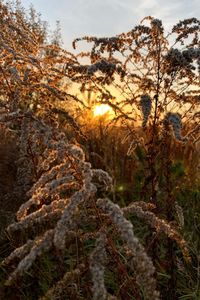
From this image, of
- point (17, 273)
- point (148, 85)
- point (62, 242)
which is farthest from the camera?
point (148, 85)

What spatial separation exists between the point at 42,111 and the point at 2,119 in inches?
28.0

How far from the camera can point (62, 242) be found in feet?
6.11

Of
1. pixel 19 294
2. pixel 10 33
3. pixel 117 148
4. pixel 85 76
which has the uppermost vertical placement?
pixel 10 33

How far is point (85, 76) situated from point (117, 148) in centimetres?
435

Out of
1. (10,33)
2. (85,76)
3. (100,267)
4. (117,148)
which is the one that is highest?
(10,33)

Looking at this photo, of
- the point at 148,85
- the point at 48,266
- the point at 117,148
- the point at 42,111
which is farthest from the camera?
the point at 117,148

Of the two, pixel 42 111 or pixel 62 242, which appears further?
pixel 42 111

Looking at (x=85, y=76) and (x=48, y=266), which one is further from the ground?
(x=85, y=76)

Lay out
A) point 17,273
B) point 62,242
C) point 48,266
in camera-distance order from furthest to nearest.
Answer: point 48,266
point 17,273
point 62,242

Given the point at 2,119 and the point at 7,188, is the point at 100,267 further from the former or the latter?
the point at 7,188

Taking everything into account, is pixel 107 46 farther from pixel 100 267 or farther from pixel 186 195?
pixel 186 195

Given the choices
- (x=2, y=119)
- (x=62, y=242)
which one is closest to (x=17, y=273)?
(x=62, y=242)

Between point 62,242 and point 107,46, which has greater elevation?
point 107,46

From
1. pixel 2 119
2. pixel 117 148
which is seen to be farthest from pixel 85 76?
pixel 117 148
